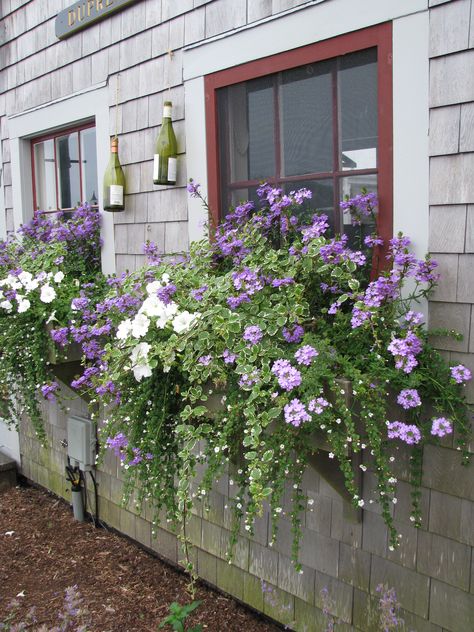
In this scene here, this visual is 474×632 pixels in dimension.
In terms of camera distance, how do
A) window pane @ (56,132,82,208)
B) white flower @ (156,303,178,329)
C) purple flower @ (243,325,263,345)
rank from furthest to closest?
1. window pane @ (56,132,82,208)
2. white flower @ (156,303,178,329)
3. purple flower @ (243,325,263,345)

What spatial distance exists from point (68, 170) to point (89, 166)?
0.29 meters

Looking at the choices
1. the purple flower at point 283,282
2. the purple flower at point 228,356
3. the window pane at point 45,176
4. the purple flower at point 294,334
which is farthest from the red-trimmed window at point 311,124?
the window pane at point 45,176

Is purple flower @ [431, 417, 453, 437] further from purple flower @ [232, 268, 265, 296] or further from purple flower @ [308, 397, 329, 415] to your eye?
purple flower @ [232, 268, 265, 296]

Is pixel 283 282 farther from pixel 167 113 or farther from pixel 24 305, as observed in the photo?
pixel 24 305

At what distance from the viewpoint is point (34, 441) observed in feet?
14.7

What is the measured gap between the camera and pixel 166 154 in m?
A: 2.96

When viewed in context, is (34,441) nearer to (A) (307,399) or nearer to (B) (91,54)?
(B) (91,54)

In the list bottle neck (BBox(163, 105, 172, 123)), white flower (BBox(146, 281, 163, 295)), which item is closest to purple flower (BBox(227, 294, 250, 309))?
white flower (BBox(146, 281, 163, 295))

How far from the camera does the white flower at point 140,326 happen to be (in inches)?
90.0

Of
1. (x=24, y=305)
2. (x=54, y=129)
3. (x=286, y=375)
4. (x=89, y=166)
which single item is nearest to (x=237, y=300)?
(x=286, y=375)

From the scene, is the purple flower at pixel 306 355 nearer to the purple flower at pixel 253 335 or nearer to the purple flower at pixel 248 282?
the purple flower at pixel 253 335

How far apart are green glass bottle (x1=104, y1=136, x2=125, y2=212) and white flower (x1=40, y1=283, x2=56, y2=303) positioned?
0.54 meters

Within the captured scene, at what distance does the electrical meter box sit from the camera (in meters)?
3.74

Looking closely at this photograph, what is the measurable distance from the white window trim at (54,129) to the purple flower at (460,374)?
2.06 metres
